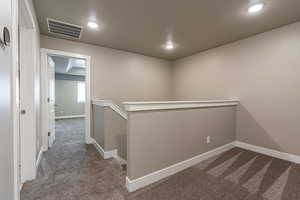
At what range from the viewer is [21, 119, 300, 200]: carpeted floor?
1612 millimetres

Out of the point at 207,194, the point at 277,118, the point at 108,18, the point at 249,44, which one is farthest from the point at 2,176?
the point at 249,44

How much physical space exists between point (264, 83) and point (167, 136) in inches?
92.5

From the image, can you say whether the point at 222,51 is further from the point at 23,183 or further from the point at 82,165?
the point at 23,183

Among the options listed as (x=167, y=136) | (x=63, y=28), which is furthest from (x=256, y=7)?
(x=63, y=28)

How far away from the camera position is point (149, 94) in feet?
14.7

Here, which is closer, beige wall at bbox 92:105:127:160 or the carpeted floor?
the carpeted floor

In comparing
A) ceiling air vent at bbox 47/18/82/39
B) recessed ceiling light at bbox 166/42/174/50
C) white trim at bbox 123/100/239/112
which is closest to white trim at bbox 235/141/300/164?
white trim at bbox 123/100/239/112

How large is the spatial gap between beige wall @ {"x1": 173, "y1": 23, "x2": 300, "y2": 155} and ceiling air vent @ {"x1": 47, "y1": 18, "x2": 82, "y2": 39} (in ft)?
10.7

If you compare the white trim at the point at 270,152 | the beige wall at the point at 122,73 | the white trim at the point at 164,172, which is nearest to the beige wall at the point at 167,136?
the white trim at the point at 164,172

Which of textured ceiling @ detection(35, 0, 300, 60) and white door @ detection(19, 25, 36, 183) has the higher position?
textured ceiling @ detection(35, 0, 300, 60)

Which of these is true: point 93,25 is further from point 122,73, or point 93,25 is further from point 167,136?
point 167,136

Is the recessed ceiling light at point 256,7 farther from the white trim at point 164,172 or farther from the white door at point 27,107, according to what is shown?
the white door at point 27,107

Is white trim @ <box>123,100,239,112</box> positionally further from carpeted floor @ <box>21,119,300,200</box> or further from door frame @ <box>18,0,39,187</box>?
door frame @ <box>18,0,39,187</box>

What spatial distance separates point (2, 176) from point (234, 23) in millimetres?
3401
